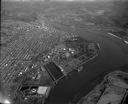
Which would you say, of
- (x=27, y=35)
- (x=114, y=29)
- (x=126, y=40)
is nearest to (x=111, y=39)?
(x=126, y=40)

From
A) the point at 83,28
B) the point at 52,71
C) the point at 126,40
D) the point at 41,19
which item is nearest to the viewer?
the point at 52,71

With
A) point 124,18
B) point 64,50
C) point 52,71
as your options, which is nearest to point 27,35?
point 64,50

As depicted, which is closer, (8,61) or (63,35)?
(8,61)

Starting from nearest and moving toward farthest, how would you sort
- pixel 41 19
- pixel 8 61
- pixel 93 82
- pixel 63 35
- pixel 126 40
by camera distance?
pixel 93 82, pixel 8 61, pixel 126 40, pixel 63 35, pixel 41 19

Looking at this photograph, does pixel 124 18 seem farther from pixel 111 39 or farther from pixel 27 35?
pixel 27 35

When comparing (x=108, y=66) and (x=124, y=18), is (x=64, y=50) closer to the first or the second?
(x=108, y=66)

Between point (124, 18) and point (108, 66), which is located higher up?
point (124, 18)
